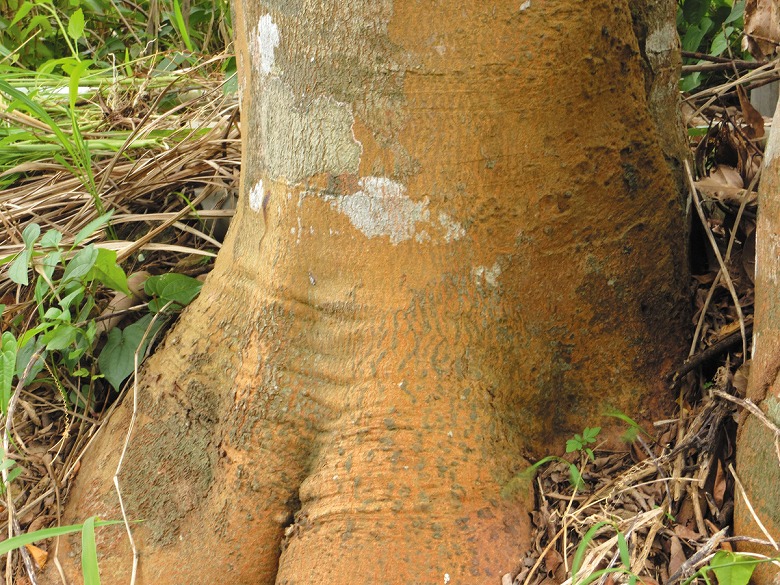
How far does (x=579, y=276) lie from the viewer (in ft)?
5.52

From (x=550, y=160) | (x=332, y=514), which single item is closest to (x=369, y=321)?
(x=332, y=514)

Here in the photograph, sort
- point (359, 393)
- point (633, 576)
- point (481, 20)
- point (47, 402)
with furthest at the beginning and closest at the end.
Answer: point (47, 402)
point (359, 393)
point (481, 20)
point (633, 576)

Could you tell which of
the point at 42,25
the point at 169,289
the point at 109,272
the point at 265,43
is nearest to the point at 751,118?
the point at 265,43

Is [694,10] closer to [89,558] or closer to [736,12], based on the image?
[736,12]

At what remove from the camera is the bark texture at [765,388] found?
135 centimetres

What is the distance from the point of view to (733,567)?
1288mm

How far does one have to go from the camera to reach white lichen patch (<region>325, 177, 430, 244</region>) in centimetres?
157

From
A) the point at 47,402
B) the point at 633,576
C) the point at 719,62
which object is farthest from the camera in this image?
the point at 719,62

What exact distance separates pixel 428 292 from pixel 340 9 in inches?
22.8

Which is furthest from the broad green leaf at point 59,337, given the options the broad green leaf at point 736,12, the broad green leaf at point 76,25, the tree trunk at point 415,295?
the broad green leaf at point 736,12

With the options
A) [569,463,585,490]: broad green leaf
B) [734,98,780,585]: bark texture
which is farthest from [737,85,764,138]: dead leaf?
[569,463,585,490]: broad green leaf

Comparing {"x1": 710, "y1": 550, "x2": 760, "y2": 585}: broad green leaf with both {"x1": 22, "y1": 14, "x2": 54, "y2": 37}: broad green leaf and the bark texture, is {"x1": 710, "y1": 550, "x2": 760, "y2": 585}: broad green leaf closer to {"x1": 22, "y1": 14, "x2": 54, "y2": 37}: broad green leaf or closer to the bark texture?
the bark texture

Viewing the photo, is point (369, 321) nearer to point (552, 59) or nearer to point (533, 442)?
point (533, 442)

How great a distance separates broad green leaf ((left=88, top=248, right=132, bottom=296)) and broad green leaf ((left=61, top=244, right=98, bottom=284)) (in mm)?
69
